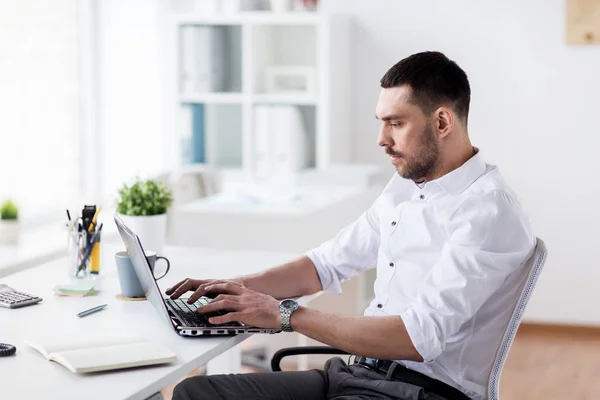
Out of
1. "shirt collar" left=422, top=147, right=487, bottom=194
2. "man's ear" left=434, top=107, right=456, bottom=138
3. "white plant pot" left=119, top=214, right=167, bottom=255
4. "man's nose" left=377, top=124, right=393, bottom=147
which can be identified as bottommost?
"white plant pot" left=119, top=214, right=167, bottom=255

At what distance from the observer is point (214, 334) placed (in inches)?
76.0

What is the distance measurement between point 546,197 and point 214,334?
3.08 m

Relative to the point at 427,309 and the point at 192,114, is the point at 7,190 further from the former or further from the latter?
the point at 427,309

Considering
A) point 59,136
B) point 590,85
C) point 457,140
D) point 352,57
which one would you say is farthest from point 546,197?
point 457,140

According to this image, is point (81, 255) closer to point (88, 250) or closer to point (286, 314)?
point (88, 250)

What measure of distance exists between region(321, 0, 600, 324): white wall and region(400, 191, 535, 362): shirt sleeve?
2762 millimetres

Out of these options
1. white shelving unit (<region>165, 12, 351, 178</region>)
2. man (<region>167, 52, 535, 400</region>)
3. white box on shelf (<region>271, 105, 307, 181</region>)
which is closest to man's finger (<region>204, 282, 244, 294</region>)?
man (<region>167, 52, 535, 400</region>)

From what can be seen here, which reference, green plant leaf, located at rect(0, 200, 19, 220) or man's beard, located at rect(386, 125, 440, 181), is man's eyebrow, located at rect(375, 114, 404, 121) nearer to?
man's beard, located at rect(386, 125, 440, 181)

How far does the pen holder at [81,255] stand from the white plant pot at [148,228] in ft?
0.63

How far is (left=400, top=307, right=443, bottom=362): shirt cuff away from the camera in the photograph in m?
1.88

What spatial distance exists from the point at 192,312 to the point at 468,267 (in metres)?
0.60

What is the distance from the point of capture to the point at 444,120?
207cm

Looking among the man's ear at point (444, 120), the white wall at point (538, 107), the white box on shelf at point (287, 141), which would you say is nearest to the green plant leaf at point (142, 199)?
the man's ear at point (444, 120)

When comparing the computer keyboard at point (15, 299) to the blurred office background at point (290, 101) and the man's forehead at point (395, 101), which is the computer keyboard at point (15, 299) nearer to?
the man's forehead at point (395, 101)
